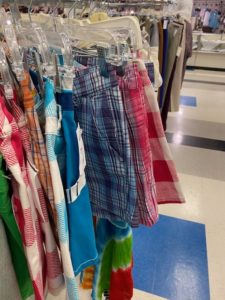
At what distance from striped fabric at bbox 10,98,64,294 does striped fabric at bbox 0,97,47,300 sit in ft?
0.03

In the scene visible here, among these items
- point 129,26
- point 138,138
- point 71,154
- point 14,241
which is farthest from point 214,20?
point 14,241

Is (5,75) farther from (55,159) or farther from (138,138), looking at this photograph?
(138,138)

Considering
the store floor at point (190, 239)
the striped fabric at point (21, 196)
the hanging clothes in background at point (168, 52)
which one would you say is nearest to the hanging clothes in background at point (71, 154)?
the striped fabric at point (21, 196)

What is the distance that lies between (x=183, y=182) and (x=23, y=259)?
A: 165cm

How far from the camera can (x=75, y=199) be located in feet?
1.71

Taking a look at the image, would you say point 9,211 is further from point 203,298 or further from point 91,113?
point 203,298

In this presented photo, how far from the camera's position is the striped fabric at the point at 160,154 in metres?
0.68

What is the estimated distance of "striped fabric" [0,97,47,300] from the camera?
43 centimetres

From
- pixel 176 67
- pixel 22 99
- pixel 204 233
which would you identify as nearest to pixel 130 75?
pixel 22 99

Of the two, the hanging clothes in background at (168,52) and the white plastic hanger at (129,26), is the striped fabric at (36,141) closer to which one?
the white plastic hanger at (129,26)

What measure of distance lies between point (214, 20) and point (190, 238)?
580 cm

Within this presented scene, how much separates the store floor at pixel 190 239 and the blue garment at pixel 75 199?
2.43 ft

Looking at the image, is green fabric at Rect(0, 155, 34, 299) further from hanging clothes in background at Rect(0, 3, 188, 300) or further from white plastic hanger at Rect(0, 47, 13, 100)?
white plastic hanger at Rect(0, 47, 13, 100)

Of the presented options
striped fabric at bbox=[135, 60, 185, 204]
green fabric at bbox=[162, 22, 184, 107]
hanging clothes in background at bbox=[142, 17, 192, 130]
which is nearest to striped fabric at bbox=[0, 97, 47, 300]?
striped fabric at bbox=[135, 60, 185, 204]
